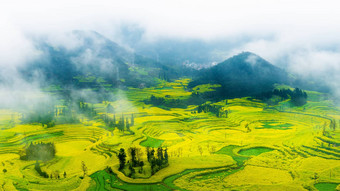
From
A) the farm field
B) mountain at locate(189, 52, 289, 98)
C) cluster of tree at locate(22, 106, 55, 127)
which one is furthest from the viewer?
mountain at locate(189, 52, 289, 98)

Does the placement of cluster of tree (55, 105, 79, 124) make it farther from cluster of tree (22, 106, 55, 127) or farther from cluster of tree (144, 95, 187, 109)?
cluster of tree (144, 95, 187, 109)

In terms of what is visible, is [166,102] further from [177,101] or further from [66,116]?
[66,116]

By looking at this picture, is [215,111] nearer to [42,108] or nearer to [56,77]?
[42,108]

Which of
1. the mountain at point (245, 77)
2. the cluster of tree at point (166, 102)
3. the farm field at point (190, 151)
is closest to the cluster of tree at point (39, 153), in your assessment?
the farm field at point (190, 151)

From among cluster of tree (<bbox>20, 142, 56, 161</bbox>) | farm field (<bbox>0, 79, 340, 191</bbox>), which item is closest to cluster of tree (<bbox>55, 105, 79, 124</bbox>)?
farm field (<bbox>0, 79, 340, 191</bbox>)

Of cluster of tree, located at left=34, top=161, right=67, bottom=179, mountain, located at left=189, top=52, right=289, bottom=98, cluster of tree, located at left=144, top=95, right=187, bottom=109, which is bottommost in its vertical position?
cluster of tree, located at left=34, top=161, right=67, bottom=179

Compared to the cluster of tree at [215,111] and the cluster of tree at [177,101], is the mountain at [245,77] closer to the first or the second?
the cluster of tree at [177,101]

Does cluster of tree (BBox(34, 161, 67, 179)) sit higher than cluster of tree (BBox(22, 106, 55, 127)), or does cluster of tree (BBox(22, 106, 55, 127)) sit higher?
cluster of tree (BBox(22, 106, 55, 127))
